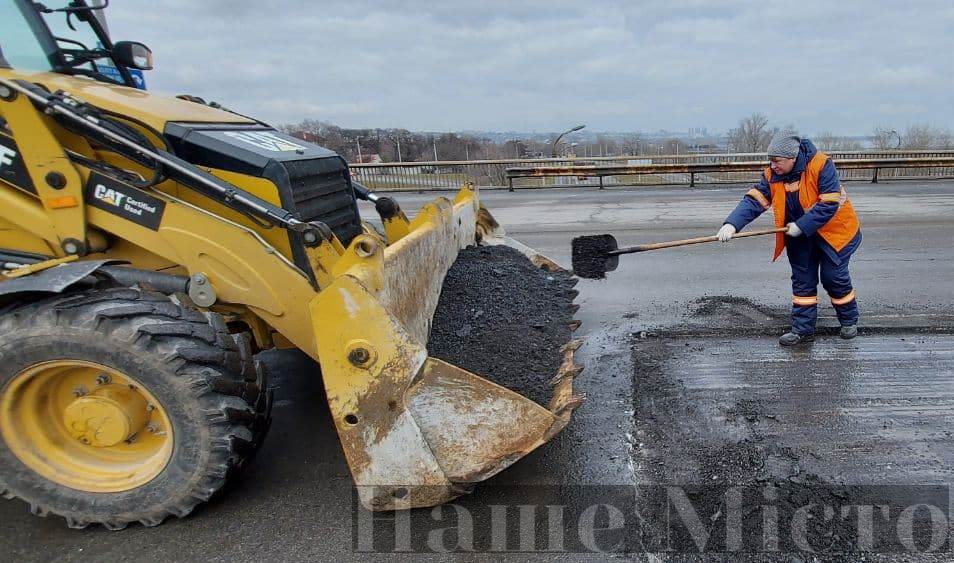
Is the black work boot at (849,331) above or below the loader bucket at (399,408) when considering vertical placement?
below

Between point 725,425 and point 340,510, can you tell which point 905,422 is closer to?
point 725,425

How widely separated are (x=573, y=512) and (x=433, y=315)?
1.59 meters

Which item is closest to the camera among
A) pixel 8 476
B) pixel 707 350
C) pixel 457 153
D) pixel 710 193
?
pixel 8 476

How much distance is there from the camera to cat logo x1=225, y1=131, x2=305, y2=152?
133 inches

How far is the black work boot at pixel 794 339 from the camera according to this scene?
463cm

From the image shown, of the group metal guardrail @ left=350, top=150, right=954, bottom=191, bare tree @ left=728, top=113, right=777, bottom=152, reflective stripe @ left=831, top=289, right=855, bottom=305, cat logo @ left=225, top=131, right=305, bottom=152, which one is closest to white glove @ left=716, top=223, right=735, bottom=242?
reflective stripe @ left=831, top=289, right=855, bottom=305

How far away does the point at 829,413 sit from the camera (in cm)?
356

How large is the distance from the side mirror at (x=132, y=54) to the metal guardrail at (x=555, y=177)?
14.0 meters

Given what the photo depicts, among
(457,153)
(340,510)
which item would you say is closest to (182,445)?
(340,510)

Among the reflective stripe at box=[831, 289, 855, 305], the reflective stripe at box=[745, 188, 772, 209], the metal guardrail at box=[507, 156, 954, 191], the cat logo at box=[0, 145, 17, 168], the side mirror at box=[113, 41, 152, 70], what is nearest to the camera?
the cat logo at box=[0, 145, 17, 168]

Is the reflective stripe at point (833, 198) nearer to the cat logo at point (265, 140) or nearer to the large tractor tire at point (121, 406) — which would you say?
the cat logo at point (265, 140)

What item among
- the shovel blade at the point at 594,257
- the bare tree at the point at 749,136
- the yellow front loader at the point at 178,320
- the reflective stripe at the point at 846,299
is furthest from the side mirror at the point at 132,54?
the bare tree at the point at 749,136

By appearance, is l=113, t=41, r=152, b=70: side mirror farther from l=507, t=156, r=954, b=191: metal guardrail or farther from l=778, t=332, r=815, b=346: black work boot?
l=507, t=156, r=954, b=191: metal guardrail

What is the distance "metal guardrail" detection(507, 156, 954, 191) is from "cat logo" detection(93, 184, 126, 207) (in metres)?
15.0
